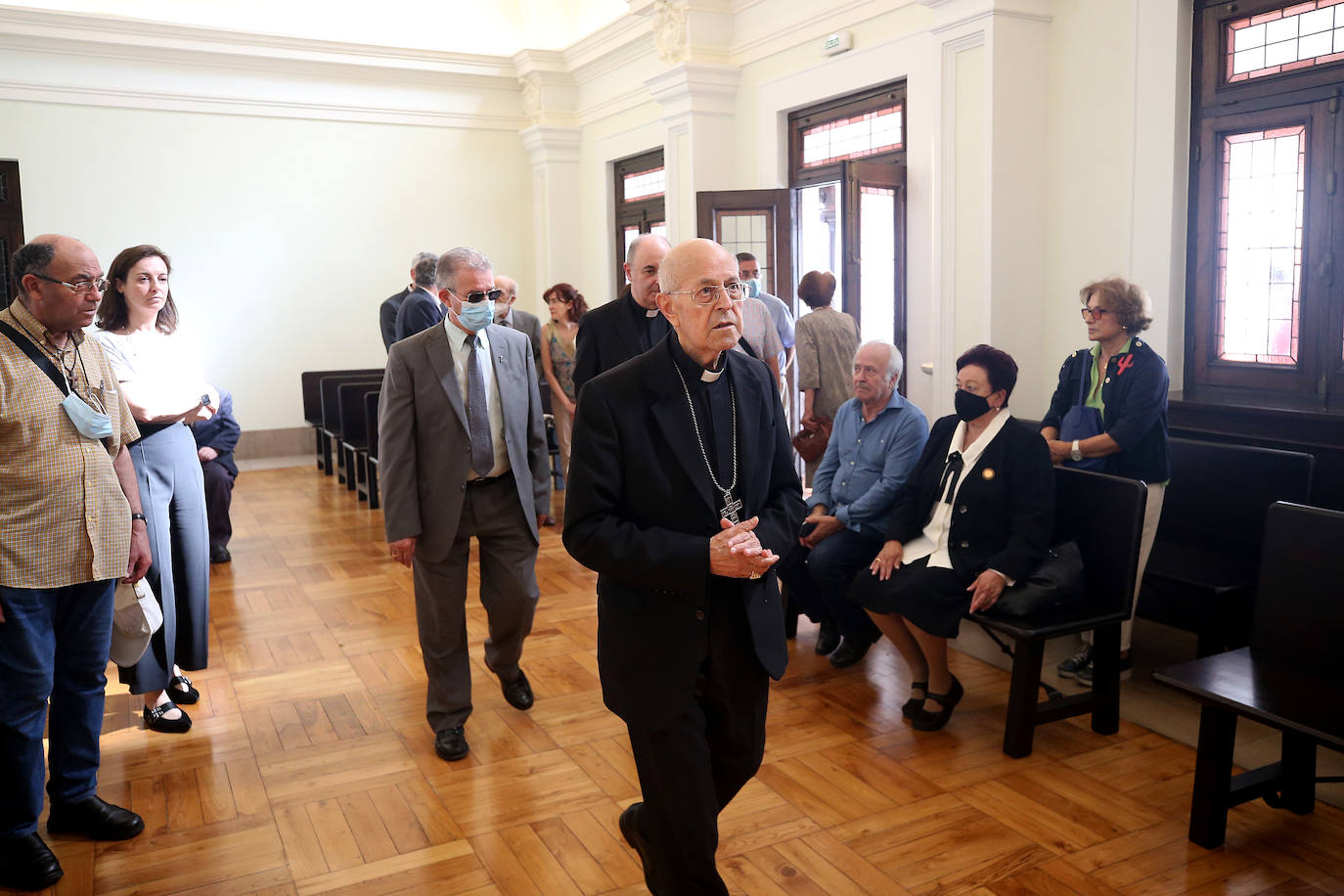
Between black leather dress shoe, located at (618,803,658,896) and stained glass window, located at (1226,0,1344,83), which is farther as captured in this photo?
stained glass window, located at (1226,0,1344,83)

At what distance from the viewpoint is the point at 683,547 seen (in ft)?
7.38

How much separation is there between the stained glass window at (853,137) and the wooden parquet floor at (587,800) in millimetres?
4251

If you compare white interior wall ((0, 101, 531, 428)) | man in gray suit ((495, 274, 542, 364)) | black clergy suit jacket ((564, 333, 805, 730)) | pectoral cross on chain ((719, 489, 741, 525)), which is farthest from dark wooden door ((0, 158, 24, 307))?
pectoral cross on chain ((719, 489, 741, 525))

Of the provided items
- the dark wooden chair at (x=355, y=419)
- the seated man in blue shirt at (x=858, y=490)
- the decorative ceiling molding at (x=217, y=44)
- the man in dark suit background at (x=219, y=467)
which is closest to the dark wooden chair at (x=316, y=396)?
the dark wooden chair at (x=355, y=419)

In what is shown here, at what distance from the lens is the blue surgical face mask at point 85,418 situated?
2867 mm

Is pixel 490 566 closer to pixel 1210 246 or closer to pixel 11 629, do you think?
pixel 11 629

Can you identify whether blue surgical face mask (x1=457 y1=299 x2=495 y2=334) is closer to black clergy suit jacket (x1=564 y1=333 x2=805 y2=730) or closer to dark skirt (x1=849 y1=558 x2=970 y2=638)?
black clergy suit jacket (x1=564 y1=333 x2=805 y2=730)

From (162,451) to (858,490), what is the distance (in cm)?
263

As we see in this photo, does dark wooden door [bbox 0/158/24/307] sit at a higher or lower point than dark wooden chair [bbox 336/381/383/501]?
higher

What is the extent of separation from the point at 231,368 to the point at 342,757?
847 cm

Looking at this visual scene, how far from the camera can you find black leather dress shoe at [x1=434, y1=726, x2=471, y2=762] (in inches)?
144

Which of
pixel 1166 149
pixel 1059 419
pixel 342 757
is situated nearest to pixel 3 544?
pixel 342 757

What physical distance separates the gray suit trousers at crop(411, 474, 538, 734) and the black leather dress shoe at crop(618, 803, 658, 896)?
1.01 metres

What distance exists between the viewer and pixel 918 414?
4.34m
